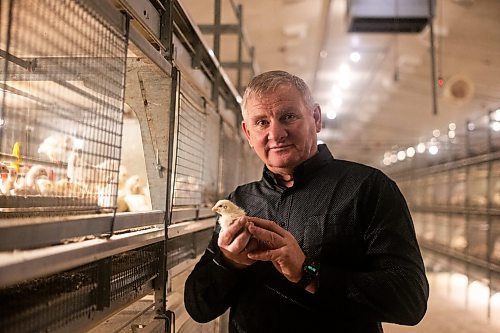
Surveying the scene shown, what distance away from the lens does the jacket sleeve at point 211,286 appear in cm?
141

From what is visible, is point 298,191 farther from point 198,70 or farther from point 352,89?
point 352,89

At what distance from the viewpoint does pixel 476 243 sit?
6.88 m

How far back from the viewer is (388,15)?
5102mm

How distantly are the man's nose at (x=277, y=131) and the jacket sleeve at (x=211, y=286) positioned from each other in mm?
405

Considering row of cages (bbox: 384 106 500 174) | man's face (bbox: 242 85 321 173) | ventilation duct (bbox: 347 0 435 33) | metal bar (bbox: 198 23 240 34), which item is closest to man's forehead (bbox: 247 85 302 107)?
man's face (bbox: 242 85 321 173)

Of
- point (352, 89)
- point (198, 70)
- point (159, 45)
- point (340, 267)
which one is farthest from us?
point (352, 89)

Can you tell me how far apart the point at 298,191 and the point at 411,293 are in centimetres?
46

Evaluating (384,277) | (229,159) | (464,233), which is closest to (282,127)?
(384,277)

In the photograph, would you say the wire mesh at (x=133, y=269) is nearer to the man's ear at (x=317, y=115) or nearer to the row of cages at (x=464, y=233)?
the man's ear at (x=317, y=115)

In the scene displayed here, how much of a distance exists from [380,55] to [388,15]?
488 centimetres

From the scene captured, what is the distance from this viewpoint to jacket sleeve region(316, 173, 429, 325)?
125 cm

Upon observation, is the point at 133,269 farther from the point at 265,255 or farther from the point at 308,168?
the point at 308,168

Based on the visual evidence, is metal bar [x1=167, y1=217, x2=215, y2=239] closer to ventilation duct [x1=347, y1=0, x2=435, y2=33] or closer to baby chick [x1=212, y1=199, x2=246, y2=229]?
baby chick [x1=212, y1=199, x2=246, y2=229]

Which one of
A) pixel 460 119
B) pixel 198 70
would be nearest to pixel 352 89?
pixel 460 119
